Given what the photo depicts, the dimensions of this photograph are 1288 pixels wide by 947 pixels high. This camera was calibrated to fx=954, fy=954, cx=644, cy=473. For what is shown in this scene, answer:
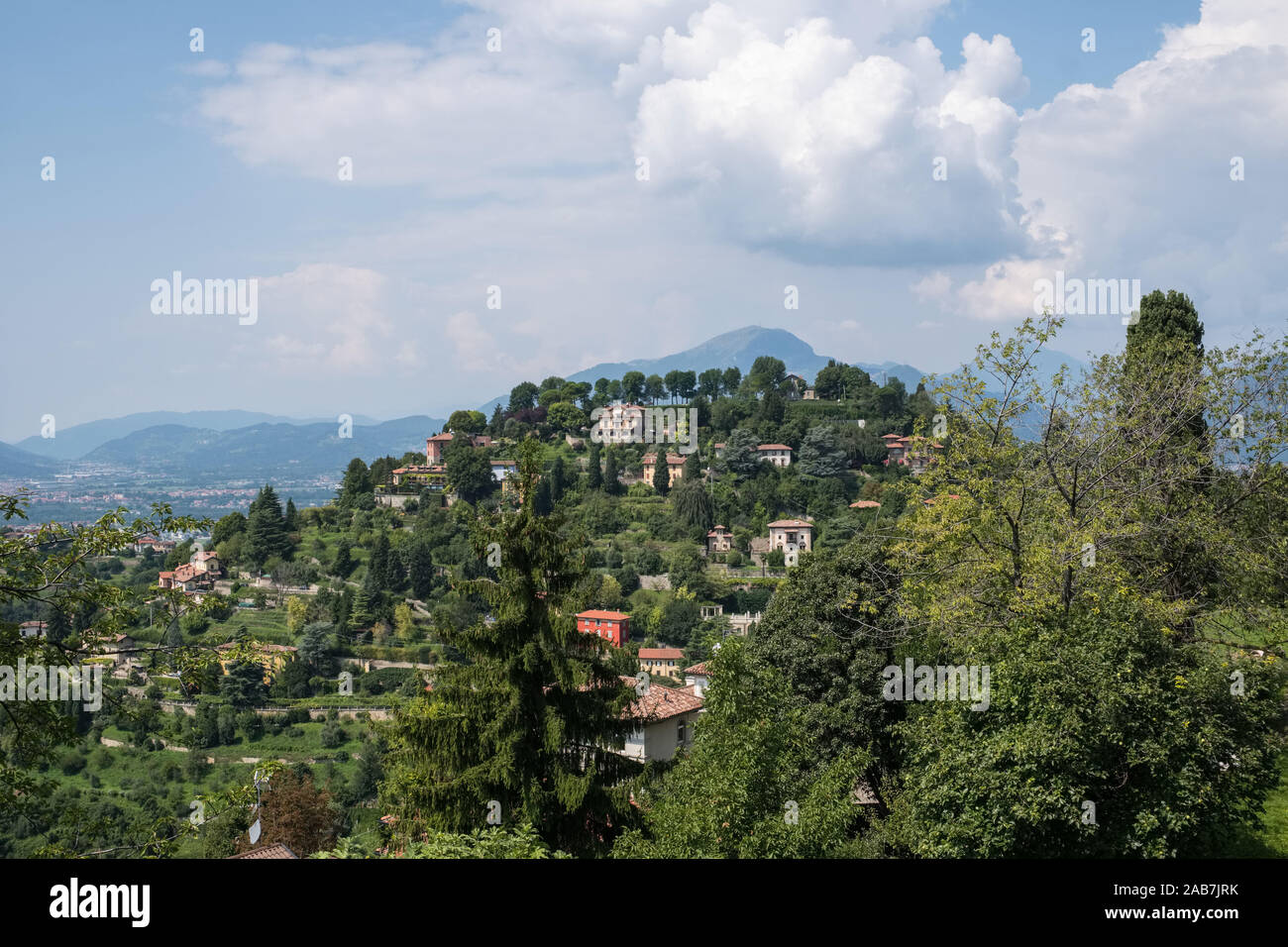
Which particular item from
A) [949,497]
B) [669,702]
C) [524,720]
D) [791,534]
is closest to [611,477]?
[791,534]

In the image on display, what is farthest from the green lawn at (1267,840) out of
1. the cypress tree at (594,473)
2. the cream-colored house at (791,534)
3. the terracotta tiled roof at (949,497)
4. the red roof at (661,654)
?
the cypress tree at (594,473)

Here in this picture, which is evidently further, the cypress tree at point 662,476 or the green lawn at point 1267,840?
the cypress tree at point 662,476

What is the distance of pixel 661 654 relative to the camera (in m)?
63.5

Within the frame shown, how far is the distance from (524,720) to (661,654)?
173 feet

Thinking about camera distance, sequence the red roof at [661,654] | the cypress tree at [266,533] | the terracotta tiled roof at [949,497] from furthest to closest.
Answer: the cypress tree at [266,533]
the red roof at [661,654]
the terracotta tiled roof at [949,497]

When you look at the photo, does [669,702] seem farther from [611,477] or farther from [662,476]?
[662,476]

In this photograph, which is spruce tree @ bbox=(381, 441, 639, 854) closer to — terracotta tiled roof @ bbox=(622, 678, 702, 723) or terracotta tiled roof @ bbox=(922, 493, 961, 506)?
terracotta tiled roof @ bbox=(922, 493, 961, 506)

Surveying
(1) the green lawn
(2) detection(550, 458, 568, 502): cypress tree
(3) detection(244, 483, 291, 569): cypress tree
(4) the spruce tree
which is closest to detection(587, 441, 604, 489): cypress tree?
(2) detection(550, 458, 568, 502): cypress tree

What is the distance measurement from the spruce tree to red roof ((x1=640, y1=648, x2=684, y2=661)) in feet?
167

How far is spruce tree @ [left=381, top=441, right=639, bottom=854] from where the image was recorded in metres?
11.3

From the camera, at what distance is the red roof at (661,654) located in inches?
2477

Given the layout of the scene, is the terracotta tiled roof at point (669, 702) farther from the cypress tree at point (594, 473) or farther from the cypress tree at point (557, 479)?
the cypress tree at point (594, 473)

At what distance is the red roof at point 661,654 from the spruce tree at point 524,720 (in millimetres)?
51052

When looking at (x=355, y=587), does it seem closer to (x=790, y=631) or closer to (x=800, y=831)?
(x=790, y=631)
